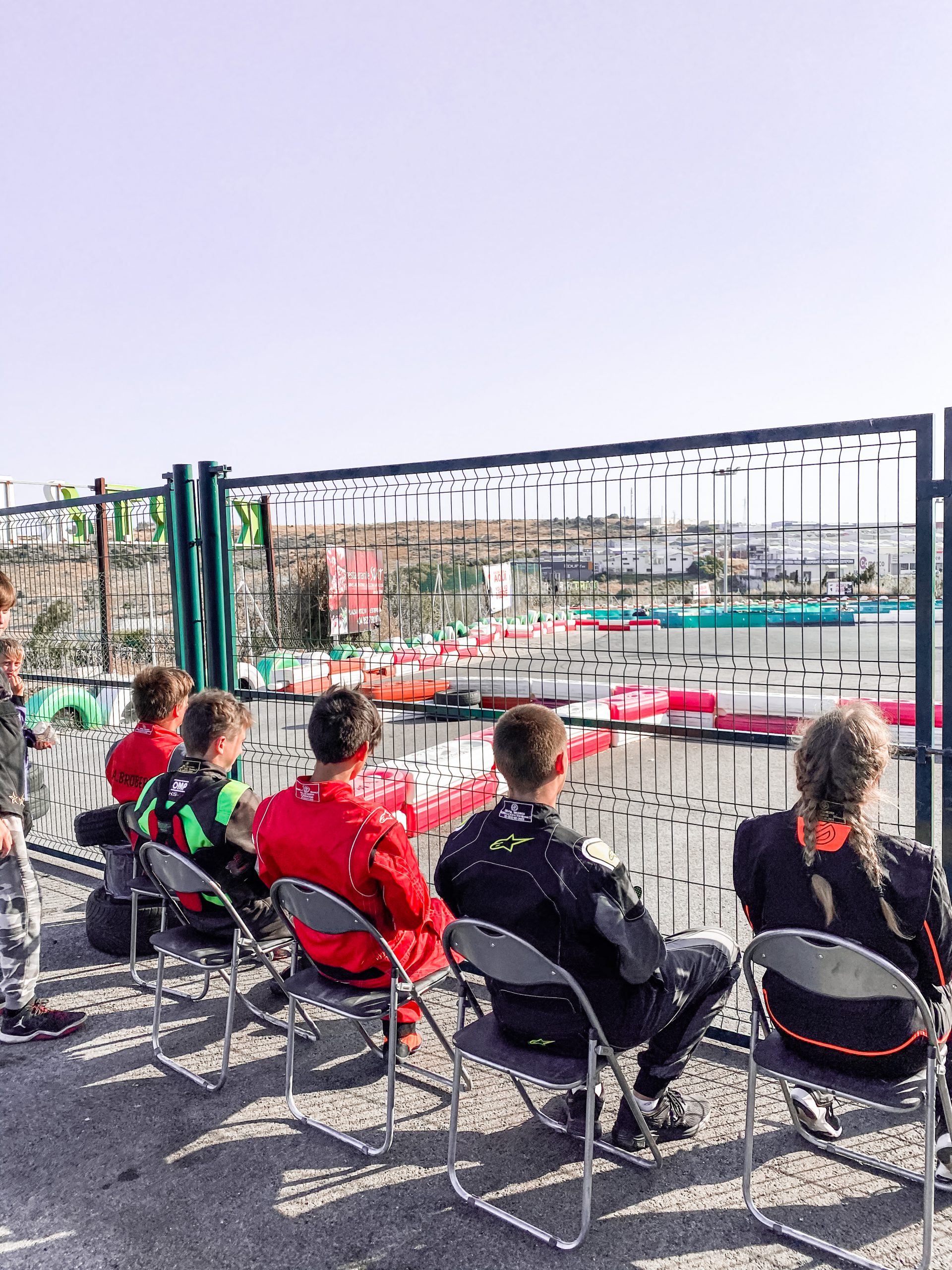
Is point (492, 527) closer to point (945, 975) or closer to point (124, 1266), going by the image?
point (945, 975)

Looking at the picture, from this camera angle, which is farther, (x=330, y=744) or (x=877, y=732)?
(x=330, y=744)

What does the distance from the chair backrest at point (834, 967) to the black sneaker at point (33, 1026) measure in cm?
300

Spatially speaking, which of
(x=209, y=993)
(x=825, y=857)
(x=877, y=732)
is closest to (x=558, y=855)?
(x=825, y=857)

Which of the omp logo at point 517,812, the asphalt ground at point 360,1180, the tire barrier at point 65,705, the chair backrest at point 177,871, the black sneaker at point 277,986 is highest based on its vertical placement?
the omp logo at point 517,812

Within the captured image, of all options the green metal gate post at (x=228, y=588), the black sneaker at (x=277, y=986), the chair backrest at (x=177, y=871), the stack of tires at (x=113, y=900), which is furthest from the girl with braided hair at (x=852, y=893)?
the green metal gate post at (x=228, y=588)

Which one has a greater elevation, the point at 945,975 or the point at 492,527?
the point at 492,527

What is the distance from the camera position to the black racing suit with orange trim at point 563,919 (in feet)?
8.36

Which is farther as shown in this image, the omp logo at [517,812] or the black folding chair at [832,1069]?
the omp logo at [517,812]

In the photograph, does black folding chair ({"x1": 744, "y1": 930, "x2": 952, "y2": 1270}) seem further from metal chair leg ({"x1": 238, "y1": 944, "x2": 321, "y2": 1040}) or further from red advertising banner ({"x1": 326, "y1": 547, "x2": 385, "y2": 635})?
red advertising banner ({"x1": 326, "y1": 547, "x2": 385, "y2": 635})

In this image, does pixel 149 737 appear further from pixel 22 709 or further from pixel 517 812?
pixel 517 812

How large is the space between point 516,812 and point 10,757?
91.7 inches

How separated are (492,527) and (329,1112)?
238cm

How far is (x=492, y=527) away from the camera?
4.02 meters

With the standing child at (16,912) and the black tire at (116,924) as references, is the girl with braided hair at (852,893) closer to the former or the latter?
the standing child at (16,912)
